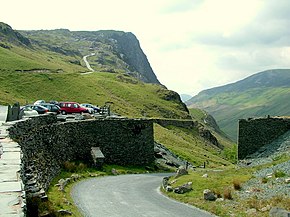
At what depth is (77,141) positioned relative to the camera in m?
43.9

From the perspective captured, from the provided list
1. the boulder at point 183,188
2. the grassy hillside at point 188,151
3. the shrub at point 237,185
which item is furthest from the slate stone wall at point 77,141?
the grassy hillside at point 188,151

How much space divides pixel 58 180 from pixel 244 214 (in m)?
15.7

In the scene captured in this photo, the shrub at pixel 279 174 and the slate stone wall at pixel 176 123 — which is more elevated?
the shrub at pixel 279 174

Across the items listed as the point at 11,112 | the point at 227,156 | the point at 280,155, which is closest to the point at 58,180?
the point at 11,112

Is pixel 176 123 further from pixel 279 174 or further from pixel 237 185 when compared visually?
pixel 237 185

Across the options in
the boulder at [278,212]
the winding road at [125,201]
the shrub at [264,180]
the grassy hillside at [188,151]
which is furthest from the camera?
the grassy hillside at [188,151]

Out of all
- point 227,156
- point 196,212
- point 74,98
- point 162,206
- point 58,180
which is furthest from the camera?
point 74,98

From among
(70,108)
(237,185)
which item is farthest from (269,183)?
(70,108)

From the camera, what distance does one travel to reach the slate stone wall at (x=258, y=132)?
4747 centimetres

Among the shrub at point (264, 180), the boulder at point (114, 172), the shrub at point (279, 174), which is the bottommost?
the boulder at point (114, 172)

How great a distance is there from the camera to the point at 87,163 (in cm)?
4366

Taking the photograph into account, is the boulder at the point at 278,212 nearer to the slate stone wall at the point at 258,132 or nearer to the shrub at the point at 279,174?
the shrub at the point at 279,174

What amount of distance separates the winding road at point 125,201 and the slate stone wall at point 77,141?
2.95 metres

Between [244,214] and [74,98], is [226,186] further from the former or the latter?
[74,98]
